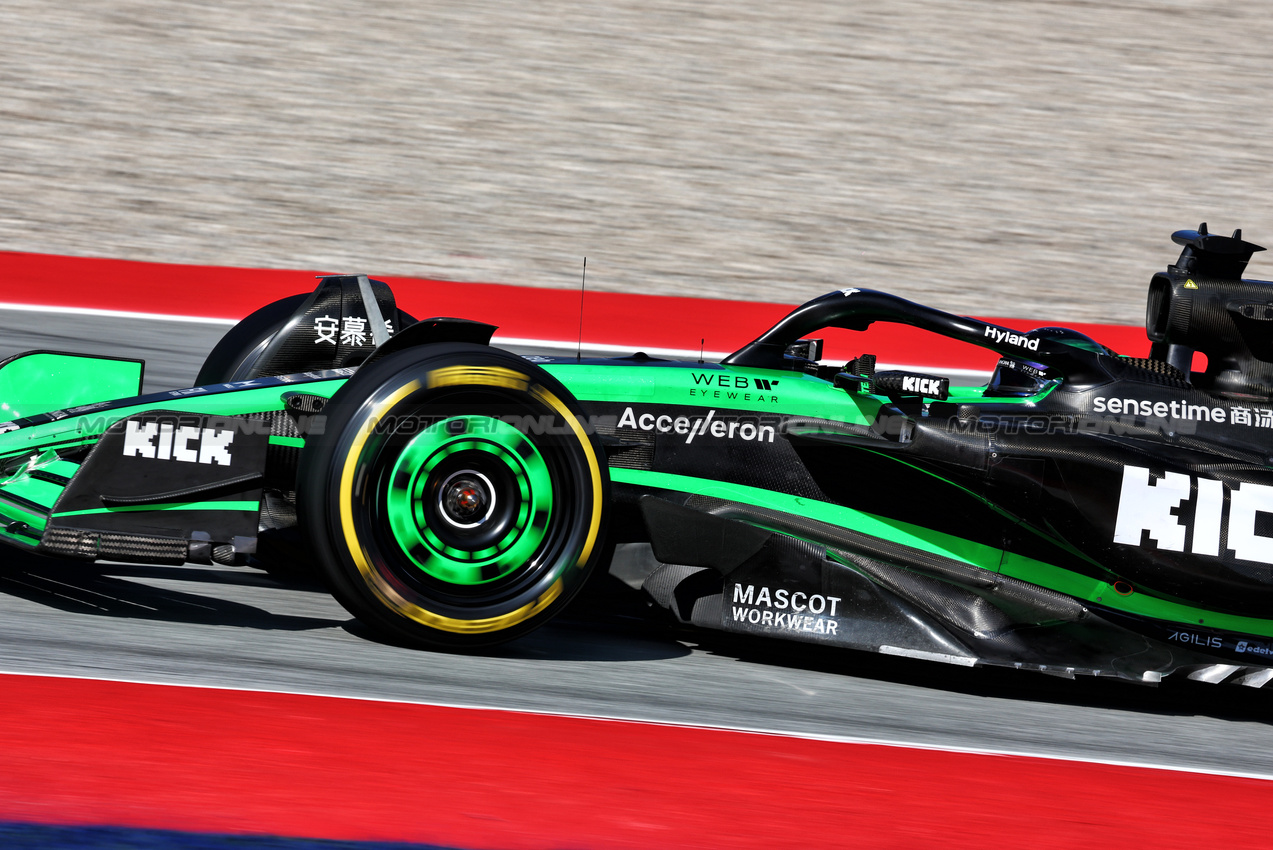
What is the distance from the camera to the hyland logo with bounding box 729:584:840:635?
3988 mm

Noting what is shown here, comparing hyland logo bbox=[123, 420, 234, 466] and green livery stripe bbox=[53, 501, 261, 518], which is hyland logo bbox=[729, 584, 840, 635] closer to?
green livery stripe bbox=[53, 501, 261, 518]

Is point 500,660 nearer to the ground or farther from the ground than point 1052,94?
nearer to the ground

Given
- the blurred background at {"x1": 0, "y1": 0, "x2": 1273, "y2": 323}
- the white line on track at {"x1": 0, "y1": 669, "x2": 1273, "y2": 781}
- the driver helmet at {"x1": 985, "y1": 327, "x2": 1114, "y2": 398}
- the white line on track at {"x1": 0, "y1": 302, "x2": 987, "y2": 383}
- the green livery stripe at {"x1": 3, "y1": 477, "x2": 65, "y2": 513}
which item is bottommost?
the white line on track at {"x1": 0, "y1": 669, "x2": 1273, "y2": 781}

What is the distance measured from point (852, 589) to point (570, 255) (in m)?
8.53

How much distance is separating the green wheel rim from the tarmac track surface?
0.30 metres

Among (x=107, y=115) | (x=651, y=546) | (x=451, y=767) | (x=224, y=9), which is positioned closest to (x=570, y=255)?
(x=107, y=115)

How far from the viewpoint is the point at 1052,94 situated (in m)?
16.1

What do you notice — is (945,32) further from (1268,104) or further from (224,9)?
(224,9)

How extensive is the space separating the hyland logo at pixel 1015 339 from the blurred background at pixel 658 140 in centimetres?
718

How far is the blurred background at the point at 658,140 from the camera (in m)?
12.1

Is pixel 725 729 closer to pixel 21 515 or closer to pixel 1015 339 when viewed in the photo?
pixel 1015 339

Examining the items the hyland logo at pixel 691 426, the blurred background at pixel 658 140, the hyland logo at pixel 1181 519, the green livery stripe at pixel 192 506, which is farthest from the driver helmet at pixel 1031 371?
the blurred background at pixel 658 140

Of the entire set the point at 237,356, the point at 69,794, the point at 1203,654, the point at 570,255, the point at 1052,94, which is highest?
the point at 1052,94

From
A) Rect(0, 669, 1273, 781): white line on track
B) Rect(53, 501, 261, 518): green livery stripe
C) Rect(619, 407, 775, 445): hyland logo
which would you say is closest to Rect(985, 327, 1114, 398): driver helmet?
Rect(619, 407, 775, 445): hyland logo
